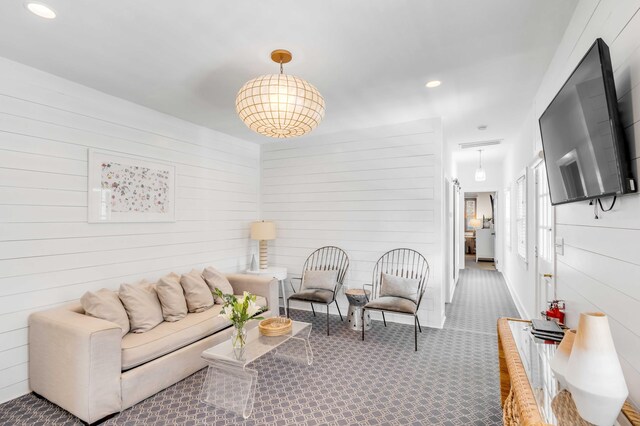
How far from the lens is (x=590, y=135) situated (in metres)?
1.56

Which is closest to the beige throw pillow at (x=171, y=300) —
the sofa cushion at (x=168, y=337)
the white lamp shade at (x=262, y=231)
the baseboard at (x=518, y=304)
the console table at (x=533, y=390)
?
the sofa cushion at (x=168, y=337)

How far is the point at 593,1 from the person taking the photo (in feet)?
5.84

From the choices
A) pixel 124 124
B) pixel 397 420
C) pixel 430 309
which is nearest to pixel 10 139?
pixel 124 124

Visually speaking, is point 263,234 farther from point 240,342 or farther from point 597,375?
point 597,375

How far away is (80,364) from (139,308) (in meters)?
0.66

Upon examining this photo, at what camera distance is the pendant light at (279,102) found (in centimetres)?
216

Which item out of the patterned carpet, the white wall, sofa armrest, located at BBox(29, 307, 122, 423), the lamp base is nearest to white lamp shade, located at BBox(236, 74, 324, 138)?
the white wall

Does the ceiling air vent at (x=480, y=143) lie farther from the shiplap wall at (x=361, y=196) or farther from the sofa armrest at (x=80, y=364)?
the sofa armrest at (x=80, y=364)

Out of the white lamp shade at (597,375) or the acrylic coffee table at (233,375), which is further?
the acrylic coffee table at (233,375)

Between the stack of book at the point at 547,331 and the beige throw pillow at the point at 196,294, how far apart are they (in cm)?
296

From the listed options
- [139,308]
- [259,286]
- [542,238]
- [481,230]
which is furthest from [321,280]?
[481,230]

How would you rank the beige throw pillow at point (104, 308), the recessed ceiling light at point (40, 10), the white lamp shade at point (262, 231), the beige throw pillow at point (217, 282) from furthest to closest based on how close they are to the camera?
the white lamp shade at point (262, 231)
the beige throw pillow at point (217, 282)
the beige throw pillow at point (104, 308)
the recessed ceiling light at point (40, 10)

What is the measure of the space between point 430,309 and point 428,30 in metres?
3.22

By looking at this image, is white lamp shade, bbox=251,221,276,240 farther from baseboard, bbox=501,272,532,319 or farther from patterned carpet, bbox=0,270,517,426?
baseboard, bbox=501,272,532,319
